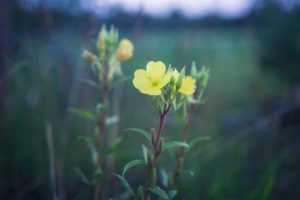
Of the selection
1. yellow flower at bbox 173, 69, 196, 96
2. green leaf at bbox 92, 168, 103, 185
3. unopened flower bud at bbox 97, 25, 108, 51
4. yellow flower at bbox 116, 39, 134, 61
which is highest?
unopened flower bud at bbox 97, 25, 108, 51

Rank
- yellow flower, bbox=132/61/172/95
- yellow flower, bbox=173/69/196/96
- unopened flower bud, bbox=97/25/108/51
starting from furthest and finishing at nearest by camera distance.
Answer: unopened flower bud, bbox=97/25/108/51 < yellow flower, bbox=173/69/196/96 < yellow flower, bbox=132/61/172/95

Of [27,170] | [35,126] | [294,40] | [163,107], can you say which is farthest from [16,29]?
[163,107]

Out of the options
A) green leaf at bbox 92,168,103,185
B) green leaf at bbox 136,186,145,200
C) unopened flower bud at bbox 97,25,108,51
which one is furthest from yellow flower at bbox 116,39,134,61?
green leaf at bbox 136,186,145,200

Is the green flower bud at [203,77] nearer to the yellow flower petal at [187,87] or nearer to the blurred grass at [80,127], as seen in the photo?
the blurred grass at [80,127]

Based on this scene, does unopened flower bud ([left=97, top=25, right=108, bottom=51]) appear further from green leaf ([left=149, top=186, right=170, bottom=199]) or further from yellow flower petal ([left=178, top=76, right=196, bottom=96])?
green leaf ([left=149, top=186, right=170, bottom=199])

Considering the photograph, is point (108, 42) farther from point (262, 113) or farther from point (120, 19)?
point (262, 113)

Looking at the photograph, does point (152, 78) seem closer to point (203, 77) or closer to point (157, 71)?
point (157, 71)
